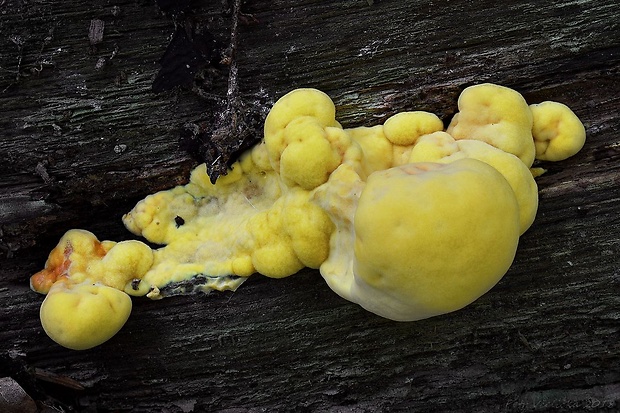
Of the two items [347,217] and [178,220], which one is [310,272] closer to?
[347,217]

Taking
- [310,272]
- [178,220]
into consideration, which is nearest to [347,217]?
[310,272]

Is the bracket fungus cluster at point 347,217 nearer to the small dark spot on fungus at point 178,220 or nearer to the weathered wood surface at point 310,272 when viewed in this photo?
the small dark spot on fungus at point 178,220

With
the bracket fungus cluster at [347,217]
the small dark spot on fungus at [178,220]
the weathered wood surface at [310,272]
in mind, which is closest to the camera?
the bracket fungus cluster at [347,217]

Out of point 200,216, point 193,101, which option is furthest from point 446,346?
point 193,101

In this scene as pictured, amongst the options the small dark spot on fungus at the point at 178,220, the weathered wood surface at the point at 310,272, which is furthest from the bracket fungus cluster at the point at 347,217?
the weathered wood surface at the point at 310,272

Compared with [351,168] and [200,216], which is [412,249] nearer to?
[351,168]

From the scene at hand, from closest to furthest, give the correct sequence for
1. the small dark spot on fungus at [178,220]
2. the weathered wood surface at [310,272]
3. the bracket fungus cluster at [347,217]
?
the bracket fungus cluster at [347,217] < the weathered wood surface at [310,272] < the small dark spot on fungus at [178,220]
